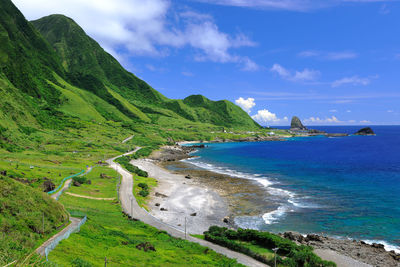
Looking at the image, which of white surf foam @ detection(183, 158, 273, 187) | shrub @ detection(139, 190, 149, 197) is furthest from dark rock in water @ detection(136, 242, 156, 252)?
white surf foam @ detection(183, 158, 273, 187)

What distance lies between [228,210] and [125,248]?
33239mm

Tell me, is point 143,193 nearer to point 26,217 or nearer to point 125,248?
point 125,248

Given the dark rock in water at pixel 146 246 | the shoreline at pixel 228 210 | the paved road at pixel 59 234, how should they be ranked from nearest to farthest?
the paved road at pixel 59 234, the dark rock in water at pixel 146 246, the shoreline at pixel 228 210

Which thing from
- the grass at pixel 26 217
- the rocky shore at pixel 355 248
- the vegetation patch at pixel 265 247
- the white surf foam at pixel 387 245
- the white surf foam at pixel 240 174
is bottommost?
the white surf foam at pixel 387 245

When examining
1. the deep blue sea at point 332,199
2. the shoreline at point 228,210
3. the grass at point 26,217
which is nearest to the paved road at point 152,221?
the shoreline at point 228,210

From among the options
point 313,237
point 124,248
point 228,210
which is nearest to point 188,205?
point 228,210

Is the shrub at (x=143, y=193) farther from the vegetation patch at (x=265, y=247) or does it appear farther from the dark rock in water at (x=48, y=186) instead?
the vegetation patch at (x=265, y=247)

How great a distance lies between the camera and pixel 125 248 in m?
35.8

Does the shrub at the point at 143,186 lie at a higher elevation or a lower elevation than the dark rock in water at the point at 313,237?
higher

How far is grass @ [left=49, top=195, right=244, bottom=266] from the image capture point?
30.3 meters

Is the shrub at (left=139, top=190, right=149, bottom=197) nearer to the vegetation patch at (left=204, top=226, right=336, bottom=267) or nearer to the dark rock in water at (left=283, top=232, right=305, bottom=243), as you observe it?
the vegetation patch at (left=204, top=226, right=336, bottom=267)

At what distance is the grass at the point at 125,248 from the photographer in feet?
99.4

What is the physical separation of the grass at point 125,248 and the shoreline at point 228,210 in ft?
36.1

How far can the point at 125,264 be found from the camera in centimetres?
3073
